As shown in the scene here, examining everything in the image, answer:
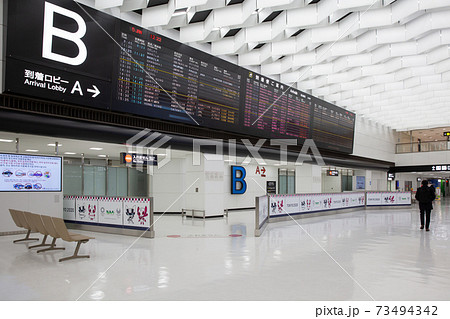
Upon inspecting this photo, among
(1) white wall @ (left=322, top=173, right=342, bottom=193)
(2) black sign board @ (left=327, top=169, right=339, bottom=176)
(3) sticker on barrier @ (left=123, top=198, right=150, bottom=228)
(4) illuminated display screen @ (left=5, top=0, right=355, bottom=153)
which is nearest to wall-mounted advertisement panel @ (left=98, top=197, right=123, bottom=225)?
(3) sticker on barrier @ (left=123, top=198, right=150, bottom=228)

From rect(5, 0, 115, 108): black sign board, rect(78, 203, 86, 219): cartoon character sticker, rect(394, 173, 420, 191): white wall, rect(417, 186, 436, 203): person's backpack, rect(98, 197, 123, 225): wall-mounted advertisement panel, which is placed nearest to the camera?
rect(5, 0, 115, 108): black sign board

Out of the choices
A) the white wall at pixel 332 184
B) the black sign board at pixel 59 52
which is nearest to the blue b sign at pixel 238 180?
the white wall at pixel 332 184

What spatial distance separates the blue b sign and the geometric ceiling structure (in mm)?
6193

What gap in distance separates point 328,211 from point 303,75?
7.22m

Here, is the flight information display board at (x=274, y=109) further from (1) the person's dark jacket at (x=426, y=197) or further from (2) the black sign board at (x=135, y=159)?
(1) the person's dark jacket at (x=426, y=197)

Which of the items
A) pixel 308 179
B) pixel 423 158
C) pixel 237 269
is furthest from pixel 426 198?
pixel 423 158

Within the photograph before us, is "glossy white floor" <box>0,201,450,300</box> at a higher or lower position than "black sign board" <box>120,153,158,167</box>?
lower

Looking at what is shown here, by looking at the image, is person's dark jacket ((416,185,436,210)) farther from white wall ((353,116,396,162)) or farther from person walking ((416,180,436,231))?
white wall ((353,116,396,162))

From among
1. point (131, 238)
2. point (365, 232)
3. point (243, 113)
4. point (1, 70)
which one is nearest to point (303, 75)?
point (243, 113)

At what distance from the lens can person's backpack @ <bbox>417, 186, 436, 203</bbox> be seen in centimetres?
1163

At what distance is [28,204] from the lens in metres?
10.3

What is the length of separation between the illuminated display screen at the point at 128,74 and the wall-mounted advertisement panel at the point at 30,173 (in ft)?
12.4

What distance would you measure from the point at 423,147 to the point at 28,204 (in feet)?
88.4
